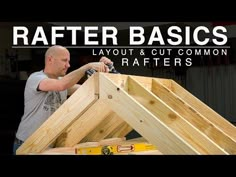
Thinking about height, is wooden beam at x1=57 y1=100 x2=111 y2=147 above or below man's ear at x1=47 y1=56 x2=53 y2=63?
below

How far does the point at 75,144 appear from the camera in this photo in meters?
1.92

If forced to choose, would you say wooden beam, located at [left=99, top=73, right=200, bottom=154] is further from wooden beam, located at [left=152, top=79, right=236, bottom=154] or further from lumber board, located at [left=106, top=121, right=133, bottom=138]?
lumber board, located at [left=106, top=121, right=133, bottom=138]

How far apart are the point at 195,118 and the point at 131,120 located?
0.49 m

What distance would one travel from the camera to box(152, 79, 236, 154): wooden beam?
5.83ft

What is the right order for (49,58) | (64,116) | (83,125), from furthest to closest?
1. (49,58)
2. (83,125)
3. (64,116)

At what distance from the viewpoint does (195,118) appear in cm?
191

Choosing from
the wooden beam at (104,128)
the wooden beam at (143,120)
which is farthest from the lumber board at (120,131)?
the wooden beam at (143,120)

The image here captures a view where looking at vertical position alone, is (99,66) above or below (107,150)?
above

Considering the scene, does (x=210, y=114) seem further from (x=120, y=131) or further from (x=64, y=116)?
(x=64, y=116)

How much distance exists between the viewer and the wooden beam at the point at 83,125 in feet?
6.10

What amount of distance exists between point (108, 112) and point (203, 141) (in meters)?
0.48

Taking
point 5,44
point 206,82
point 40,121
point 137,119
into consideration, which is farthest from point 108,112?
point 206,82

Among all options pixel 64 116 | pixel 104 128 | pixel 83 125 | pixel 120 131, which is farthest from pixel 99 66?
pixel 120 131

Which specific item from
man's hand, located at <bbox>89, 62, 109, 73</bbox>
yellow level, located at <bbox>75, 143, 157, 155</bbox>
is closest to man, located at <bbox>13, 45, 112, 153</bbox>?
man's hand, located at <bbox>89, 62, 109, 73</bbox>
